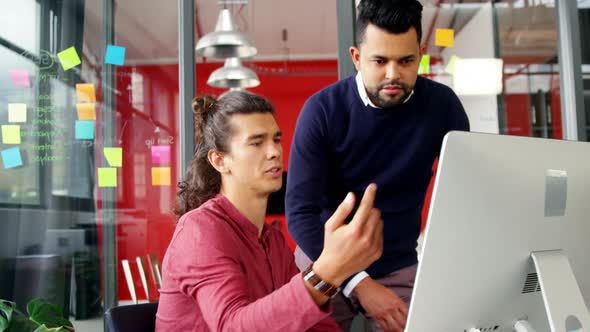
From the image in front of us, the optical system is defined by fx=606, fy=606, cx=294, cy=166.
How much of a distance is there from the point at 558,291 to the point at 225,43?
293 cm

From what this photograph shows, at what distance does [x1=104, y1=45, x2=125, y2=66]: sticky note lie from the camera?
11.9ft

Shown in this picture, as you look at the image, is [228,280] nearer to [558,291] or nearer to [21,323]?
[558,291]

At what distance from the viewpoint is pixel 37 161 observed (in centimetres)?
347

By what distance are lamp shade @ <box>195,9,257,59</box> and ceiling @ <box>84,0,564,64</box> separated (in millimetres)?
123

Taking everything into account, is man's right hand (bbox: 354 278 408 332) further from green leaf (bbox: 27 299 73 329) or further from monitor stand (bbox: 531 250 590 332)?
green leaf (bbox: 27 299 73 329)

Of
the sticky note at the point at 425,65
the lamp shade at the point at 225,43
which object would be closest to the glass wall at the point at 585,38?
the sticky note at the point at 425,65

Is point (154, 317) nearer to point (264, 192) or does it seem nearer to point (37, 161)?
point (264, 192)

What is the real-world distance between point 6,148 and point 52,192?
350 mm

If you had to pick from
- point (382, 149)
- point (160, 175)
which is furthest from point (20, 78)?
point (382, 149)

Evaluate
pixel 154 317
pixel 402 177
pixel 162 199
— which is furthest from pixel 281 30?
pixel 154 317

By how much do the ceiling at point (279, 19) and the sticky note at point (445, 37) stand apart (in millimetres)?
45

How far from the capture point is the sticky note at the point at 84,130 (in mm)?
3562

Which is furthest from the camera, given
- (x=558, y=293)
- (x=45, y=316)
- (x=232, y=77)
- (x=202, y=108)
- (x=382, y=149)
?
(x=232, y=77)

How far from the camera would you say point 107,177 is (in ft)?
12.0
